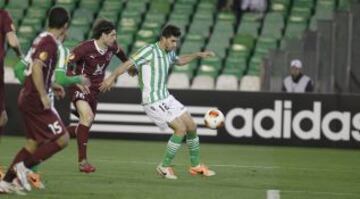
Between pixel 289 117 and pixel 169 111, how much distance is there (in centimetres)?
615

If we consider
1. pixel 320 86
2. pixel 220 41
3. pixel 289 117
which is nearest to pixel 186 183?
pixel 289 117

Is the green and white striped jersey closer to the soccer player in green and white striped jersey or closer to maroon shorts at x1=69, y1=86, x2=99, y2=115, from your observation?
maroon shorts at x1=69, y1=86, x2=99, y2=115

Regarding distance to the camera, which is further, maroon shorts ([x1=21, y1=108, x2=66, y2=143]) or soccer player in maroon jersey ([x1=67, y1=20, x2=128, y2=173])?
soccer player in maroon jersey ([x1=67, y1=20, x2=128, y2=173])

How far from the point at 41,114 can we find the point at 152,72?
3065 mm

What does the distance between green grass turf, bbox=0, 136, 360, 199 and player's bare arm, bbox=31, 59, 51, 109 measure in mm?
1031

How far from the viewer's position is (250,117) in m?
19.5

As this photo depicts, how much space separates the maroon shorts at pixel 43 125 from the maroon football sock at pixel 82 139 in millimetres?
2976

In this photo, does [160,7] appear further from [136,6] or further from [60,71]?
[60,71]

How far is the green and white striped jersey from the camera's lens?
13.6 m

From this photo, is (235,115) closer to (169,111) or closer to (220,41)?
(220,41)

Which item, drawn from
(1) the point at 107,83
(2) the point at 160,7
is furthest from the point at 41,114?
(2) the point at 160,7

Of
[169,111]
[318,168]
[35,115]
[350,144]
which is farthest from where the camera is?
[350,144]

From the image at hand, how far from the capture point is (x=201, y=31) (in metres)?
23.4

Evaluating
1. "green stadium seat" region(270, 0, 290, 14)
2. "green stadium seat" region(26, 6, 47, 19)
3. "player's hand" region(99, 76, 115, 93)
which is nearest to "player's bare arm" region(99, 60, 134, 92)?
"player's hand" region(99, 76, 115, 93)
